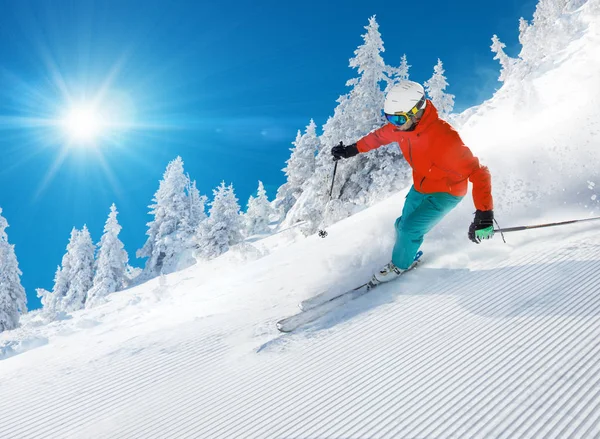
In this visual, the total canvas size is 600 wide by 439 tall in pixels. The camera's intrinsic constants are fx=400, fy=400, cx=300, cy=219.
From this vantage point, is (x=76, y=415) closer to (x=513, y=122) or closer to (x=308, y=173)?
(x=513, y=122)

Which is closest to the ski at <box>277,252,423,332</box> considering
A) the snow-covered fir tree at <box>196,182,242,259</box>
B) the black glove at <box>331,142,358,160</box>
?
the black glove at <box>331,142,358,160</box>

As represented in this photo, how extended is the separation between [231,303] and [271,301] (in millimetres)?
579

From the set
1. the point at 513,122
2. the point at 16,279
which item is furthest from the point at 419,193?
the point at 16,279

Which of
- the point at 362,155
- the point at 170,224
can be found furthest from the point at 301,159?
the point at 362,155

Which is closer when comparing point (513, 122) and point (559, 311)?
point (559, 311)

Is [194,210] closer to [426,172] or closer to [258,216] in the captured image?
[258,216]

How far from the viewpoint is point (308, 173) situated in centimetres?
4484

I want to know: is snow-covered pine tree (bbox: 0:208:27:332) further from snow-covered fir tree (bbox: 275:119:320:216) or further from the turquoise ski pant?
the turquoise ski pant

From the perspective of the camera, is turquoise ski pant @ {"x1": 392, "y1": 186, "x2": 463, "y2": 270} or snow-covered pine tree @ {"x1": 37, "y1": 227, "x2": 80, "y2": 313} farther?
snow-covered pine tree @ {"x1": 37, "y1": 227, "x2": 80, "y2": 313}

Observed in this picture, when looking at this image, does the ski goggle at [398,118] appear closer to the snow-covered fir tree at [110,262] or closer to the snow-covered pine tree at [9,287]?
the snow-covered pine tree at [9,287]

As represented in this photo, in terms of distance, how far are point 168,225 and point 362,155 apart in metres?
29.1

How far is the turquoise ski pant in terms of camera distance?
4766 millimetres

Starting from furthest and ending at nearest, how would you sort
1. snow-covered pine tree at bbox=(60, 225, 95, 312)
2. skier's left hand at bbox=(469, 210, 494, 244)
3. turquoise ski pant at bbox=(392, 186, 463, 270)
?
snow-covered pine tree at bbox=(60, 225, 95, 312) < turquoise ski pant at bbox=(392, 186, 463, 270) < skier's left hand at bbox=(469, 210, 494, 244)

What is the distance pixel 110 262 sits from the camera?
39719mm
